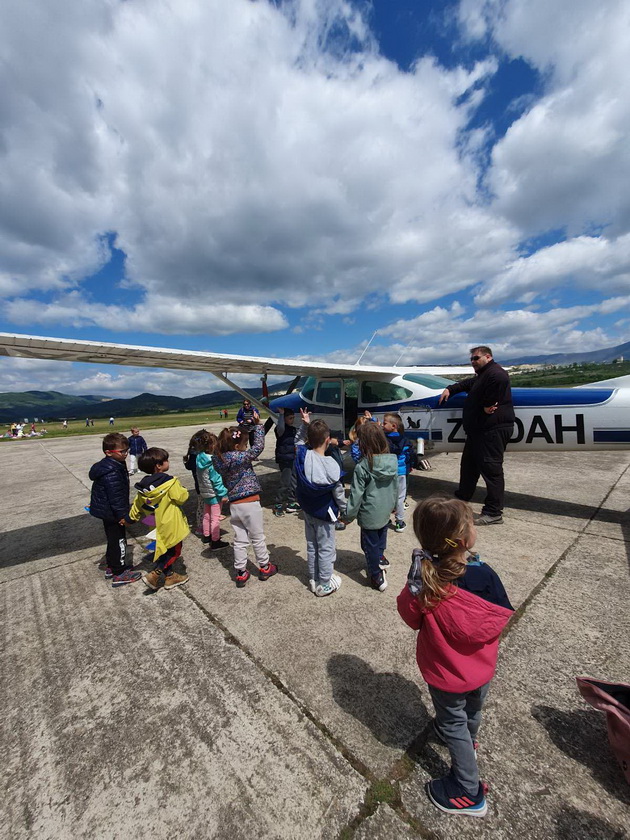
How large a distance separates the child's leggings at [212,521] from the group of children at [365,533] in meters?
0.01

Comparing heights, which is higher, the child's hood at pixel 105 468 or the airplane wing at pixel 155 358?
the airplane wing at pixel 155 358

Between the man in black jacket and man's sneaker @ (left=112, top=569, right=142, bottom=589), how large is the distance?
13.7ft

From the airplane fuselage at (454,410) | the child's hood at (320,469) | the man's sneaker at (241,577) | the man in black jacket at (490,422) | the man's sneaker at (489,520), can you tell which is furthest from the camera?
the airplane fuselage at (454,410)

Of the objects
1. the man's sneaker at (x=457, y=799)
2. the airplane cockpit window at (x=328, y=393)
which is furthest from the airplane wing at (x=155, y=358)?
the man's sneaker at (x=457, y=799)

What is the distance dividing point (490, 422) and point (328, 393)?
3.60 meters

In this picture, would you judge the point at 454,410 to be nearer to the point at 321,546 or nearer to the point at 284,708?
the point at 321,546

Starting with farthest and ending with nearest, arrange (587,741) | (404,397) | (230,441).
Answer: (404,397) < (230,441) < (587,741)

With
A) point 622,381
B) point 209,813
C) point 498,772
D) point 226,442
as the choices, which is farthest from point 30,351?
point 622,381

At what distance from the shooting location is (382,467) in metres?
3.01

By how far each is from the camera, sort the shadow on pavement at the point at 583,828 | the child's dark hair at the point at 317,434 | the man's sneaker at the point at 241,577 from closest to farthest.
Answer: the shadow on pavement at the point at 583,828 → the child's dark hair at the point at 317,434 → the man's sneaker at the point at 241,577

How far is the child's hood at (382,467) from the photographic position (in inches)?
119

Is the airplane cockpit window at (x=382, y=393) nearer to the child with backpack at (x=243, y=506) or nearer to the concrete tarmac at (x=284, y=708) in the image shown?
the concrete tarmac at (x=284, y=708)

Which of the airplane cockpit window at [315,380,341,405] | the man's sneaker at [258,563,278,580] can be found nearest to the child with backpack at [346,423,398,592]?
the man's sneaker at [258,563,278,580]

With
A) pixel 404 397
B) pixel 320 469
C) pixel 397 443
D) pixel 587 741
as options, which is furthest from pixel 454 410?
pixel 587 741
